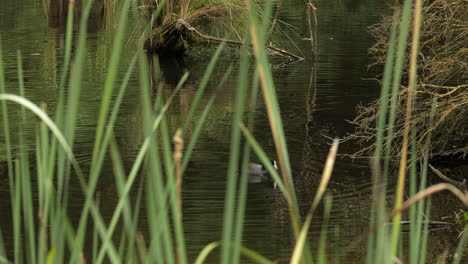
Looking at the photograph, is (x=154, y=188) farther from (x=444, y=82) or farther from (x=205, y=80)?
(x=444, y=82)

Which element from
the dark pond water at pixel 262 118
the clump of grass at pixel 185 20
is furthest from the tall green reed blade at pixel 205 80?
the clump of grass at pixel 185 20

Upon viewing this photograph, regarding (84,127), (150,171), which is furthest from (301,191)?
(150,171)

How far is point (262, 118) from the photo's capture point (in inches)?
469

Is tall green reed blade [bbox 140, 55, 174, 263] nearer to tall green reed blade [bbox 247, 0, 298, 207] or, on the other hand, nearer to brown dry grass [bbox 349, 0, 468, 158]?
tall green reed blade [bbox 247, 0, 298, 207]

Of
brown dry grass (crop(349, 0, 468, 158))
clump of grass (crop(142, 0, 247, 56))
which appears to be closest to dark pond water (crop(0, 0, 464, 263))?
clump of grass (crop(142, 0, 247, 56))

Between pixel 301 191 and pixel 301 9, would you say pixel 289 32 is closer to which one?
pixel 301 9

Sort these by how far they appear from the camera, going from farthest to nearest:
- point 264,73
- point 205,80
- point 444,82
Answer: point 444,82 < point 205,80 < point 264,73

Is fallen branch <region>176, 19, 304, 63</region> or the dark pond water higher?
fallen branch <region>176, 19, 304, 63</region>

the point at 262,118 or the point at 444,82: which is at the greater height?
the point at 444,82

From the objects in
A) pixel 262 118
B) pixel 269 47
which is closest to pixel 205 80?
pixel 262 118

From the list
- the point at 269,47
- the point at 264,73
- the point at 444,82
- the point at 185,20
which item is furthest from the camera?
the point at 269,47

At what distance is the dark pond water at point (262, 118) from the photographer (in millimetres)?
7465

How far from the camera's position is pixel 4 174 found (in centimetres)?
907

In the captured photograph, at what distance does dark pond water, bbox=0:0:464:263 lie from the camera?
746cm
